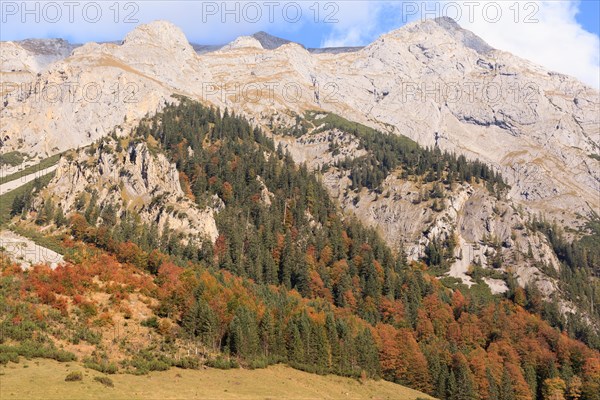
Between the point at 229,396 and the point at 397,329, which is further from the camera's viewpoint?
the point at 397,329

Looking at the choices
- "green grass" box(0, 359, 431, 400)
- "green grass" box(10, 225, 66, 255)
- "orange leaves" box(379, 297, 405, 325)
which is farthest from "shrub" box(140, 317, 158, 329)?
"orange leaves" box(379, 297, 405, 325)

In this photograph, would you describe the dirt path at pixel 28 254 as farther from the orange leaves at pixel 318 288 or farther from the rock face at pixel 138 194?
the orange leaves at pixel 318 288

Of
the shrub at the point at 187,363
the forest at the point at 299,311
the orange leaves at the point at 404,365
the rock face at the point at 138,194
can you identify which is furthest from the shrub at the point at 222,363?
the rock face at the point at 138,194

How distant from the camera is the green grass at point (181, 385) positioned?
190ft

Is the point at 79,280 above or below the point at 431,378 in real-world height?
above

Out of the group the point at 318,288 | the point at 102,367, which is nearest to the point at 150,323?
the point at 102,367

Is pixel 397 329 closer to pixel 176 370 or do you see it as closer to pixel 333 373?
pixel 333 373

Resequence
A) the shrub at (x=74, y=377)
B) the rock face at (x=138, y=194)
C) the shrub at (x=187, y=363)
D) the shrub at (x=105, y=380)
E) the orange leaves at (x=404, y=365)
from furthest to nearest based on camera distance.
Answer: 1. the rock face at (x=138, y=194)
2. the orange leaves at (x=404, y=365)
3. the shrub at (x=187, y=363)
4. the shrub at (x=105, y=380)
5. the shrub at (x=74, y=377)

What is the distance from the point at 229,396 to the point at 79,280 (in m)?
44.6

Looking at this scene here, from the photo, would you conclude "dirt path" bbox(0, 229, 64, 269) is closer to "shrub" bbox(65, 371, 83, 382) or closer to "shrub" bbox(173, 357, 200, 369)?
"shrub" bbox(173, 357, 200, 369)

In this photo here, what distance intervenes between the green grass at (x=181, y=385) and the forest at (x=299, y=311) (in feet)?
10.2

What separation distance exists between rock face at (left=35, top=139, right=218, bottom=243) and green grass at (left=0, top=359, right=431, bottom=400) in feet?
296

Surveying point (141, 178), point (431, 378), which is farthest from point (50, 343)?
point (141, 178)

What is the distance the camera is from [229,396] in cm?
6888
